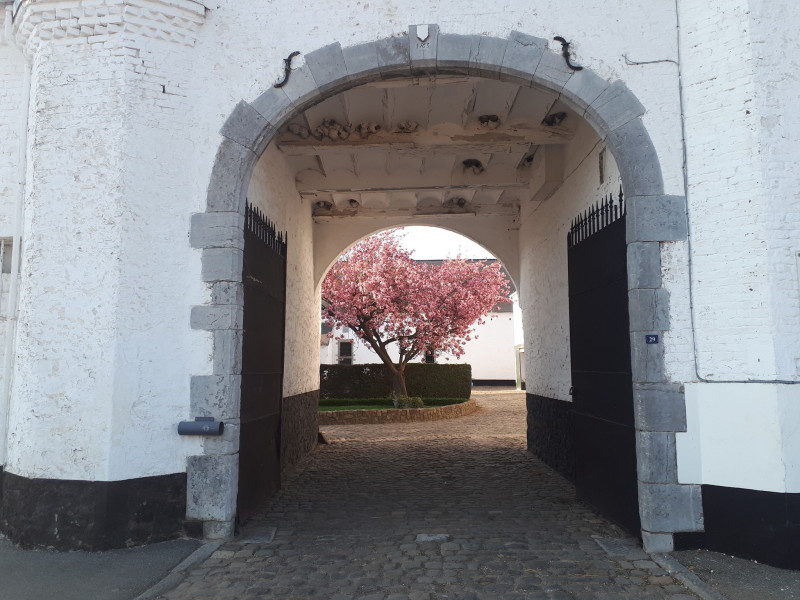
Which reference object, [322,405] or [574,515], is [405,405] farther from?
[574,515]

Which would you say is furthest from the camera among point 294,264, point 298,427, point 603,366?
point 294,264

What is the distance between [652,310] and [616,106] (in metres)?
1.50

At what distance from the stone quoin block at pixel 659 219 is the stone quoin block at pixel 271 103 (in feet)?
8.81

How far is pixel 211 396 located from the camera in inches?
170

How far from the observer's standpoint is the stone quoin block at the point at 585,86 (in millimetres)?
4395

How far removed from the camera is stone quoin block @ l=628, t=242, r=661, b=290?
4152mm

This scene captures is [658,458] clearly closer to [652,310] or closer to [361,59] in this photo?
[652,310]

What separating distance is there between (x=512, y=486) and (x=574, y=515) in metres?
1.22

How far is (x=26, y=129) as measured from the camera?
187 inches

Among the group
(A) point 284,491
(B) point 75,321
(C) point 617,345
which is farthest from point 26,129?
(C) point 617,345

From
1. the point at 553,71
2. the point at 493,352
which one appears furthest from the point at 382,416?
the point at 493,352

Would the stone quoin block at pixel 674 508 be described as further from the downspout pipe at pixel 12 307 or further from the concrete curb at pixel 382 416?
the concrete curb at pixel 382 416

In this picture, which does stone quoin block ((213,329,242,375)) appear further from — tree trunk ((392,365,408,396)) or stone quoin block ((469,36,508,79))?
tree trunk ((392,365,408,396))

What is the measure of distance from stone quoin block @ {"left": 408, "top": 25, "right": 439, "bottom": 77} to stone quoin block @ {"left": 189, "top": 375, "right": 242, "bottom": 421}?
2.73m
